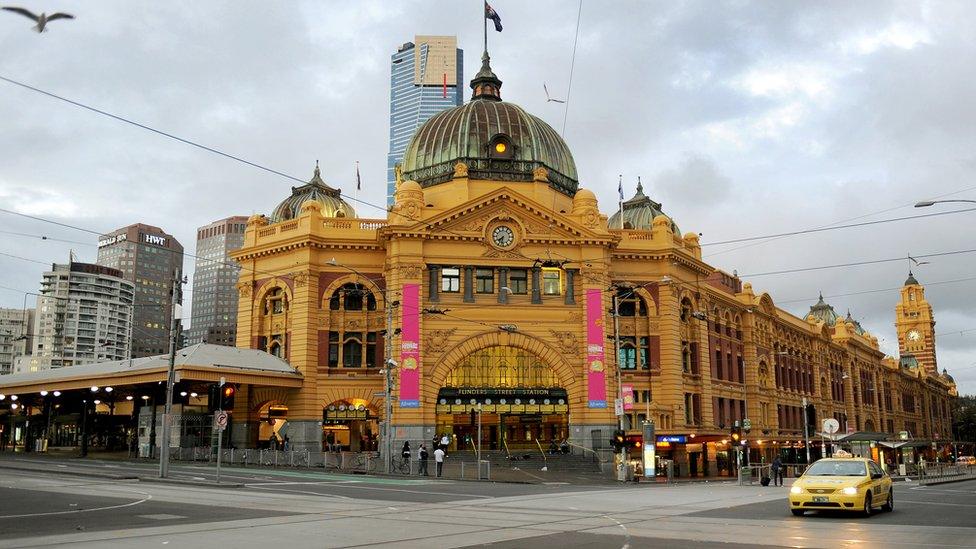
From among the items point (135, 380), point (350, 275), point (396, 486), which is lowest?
point (396, 486)

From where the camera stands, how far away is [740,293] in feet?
276

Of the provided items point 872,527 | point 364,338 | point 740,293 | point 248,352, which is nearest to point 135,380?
point 248,352

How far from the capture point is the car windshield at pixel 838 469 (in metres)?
23.4

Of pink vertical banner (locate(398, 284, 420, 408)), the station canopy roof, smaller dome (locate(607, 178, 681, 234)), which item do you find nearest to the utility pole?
the station canopy roof

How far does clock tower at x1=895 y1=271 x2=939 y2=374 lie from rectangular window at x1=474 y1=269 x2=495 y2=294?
14649cm

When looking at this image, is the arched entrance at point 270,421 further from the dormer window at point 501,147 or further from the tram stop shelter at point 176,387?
the dormer window at point 501,147

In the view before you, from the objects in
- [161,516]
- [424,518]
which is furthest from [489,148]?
[161,516]

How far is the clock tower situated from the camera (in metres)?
184

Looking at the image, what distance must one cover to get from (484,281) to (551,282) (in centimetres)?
474

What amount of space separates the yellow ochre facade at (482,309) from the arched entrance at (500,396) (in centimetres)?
10

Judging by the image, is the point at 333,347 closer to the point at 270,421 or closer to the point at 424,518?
the point at 270,421

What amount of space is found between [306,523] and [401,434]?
36.9 meters

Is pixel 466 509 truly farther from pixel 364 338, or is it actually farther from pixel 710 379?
pixel 710 379

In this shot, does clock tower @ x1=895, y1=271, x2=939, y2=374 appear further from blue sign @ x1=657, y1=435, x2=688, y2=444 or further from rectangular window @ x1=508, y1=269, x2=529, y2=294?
rectangular window @ x1=508, y1=269, x2=529, y2=294
